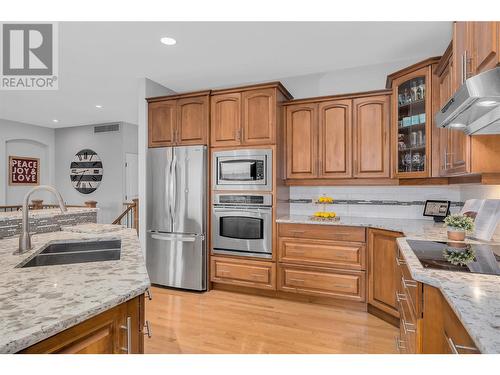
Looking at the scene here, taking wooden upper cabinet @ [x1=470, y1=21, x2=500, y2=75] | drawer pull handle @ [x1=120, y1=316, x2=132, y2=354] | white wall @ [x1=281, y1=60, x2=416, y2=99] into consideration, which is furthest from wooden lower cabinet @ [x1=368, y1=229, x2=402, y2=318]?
drawer pull handle @ [x1=120, y1=316, x2=132, y2=354]

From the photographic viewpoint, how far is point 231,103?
341 cm

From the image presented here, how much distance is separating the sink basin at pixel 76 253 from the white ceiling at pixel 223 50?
186 centimetres

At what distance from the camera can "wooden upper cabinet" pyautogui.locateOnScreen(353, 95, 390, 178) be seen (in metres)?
3.06

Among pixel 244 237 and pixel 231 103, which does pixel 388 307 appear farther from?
pixel 231 103

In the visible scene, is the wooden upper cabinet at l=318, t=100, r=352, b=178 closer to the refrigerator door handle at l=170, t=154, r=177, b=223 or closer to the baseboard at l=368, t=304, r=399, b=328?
the baseboard at l=368, t=304, r=399, b=328

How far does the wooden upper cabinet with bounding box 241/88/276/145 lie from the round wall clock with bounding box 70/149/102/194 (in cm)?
482

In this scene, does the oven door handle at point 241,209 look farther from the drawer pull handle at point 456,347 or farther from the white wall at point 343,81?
the drawer pull handle at point 456,347

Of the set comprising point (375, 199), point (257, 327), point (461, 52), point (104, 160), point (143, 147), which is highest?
point (461, 52)

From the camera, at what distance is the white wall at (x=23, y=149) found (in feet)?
20.6

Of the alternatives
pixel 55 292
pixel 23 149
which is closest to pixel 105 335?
A: pixel 55 292

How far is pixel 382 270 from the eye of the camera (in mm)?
2729

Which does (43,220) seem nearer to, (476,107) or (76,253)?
(76,253)

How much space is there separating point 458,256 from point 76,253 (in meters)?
2.06
